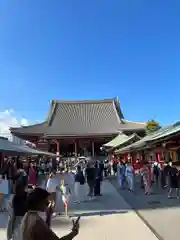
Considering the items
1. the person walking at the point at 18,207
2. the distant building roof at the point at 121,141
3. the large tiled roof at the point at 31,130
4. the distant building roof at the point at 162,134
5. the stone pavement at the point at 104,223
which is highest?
the large tiled roof at the point at 31,130

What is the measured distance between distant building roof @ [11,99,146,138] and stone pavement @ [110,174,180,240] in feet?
99.2

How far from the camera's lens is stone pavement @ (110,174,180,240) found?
705cm

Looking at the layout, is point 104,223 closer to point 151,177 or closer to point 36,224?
point 36,224

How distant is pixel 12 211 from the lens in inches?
201

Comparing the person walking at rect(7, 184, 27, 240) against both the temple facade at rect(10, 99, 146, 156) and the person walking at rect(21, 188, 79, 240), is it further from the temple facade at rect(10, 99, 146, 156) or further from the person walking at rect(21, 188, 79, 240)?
the temple facade at rect(10, 99, 146, 156)

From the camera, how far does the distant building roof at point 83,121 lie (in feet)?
141

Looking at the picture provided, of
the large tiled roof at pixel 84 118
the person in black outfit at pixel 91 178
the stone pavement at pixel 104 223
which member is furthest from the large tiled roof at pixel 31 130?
the stone pavement at pixel 104 223

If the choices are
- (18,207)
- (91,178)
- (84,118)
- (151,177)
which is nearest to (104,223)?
(18,207)

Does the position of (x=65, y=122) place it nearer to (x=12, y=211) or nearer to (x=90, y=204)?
(x=90, y=204)

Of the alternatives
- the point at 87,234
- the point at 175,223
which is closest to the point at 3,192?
the point at 87,234

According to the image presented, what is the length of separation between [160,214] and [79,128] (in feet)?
118

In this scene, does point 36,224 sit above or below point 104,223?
above

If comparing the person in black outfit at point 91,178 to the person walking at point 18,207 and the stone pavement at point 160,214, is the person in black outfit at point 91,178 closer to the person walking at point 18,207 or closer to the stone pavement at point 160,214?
the stone pavement at point 160,214

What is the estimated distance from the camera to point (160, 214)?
9.19 meters
